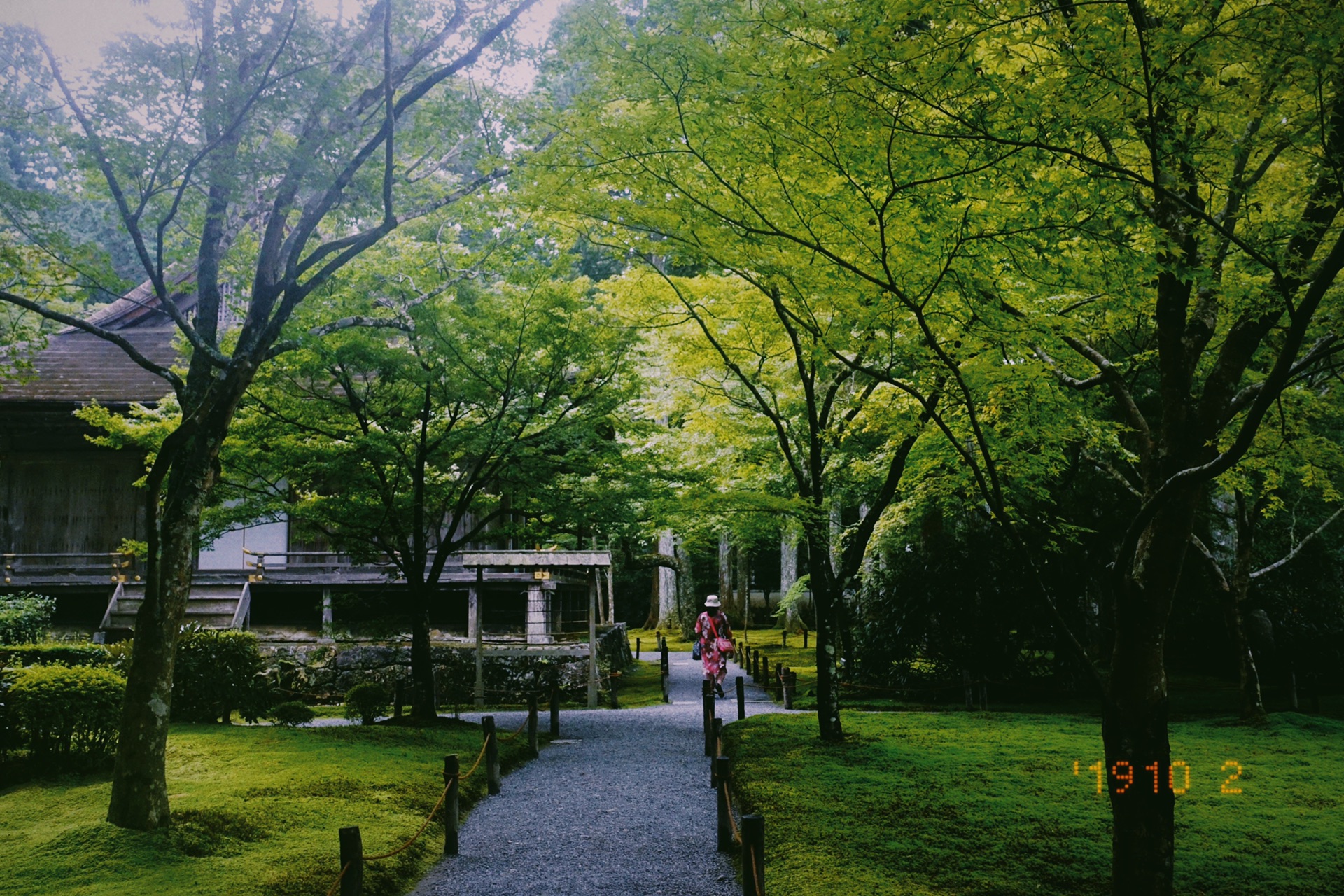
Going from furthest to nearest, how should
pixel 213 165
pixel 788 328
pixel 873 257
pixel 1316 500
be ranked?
pixel 1316 500, pixel 788 328, pixel 213 165, pixel 873 257

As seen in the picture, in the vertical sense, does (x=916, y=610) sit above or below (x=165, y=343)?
below

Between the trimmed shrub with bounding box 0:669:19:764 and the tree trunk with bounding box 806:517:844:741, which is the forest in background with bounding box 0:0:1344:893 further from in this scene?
the trimmed shrub with bounding box 0:669:19:764

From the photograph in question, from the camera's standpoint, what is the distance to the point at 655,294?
A: 11750 millimetres

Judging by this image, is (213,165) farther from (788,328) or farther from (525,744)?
(525,744)

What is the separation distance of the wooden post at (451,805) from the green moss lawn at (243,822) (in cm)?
14

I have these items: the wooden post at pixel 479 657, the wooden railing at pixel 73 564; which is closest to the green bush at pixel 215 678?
the wooden post at pixel 479 657

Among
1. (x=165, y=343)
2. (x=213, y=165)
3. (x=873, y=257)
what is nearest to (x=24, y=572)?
(x=165, y=343)

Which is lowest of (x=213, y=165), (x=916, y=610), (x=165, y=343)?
(x=916, y=610)

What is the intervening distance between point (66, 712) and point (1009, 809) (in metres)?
9.15

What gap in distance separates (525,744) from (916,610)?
7728 millimetres

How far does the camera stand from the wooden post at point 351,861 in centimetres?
519

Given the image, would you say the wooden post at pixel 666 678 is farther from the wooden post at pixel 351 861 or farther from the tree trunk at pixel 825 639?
the wooden post at pixel 351 861

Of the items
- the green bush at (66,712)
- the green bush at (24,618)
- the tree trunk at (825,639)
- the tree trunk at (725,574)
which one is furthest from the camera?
the tree trunk at (725,574)

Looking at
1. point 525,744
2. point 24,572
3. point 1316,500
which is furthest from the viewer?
point 24,572
